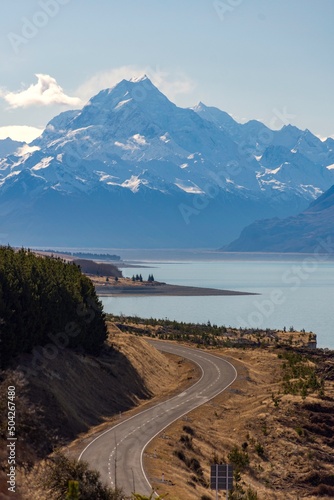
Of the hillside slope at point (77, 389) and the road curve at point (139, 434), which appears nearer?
the road curve at point (139, 434)

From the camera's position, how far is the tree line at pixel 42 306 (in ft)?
189

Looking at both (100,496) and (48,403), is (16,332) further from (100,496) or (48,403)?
(100,496)

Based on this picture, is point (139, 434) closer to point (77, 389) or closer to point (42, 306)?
point (77, 389)

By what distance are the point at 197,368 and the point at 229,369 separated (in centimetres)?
320

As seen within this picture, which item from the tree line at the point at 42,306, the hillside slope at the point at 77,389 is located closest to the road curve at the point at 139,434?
the hillside slope at the point at 77,389

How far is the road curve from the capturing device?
43.0m

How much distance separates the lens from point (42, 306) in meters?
63.8

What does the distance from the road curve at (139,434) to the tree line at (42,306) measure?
8.96 metres

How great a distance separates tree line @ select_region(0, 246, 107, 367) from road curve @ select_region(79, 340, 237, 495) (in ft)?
29.4

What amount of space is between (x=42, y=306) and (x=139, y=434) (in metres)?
14.3

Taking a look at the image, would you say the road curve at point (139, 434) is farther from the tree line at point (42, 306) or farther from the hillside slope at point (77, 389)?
the tree line at point (42, 306)

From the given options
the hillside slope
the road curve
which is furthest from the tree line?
the road curve

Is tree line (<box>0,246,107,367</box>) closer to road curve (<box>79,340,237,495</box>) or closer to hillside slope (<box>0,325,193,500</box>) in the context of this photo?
hillside slope (<box>0,325,193,500</box>)

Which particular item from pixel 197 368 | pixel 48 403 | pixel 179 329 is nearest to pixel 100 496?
pixel 48 403
